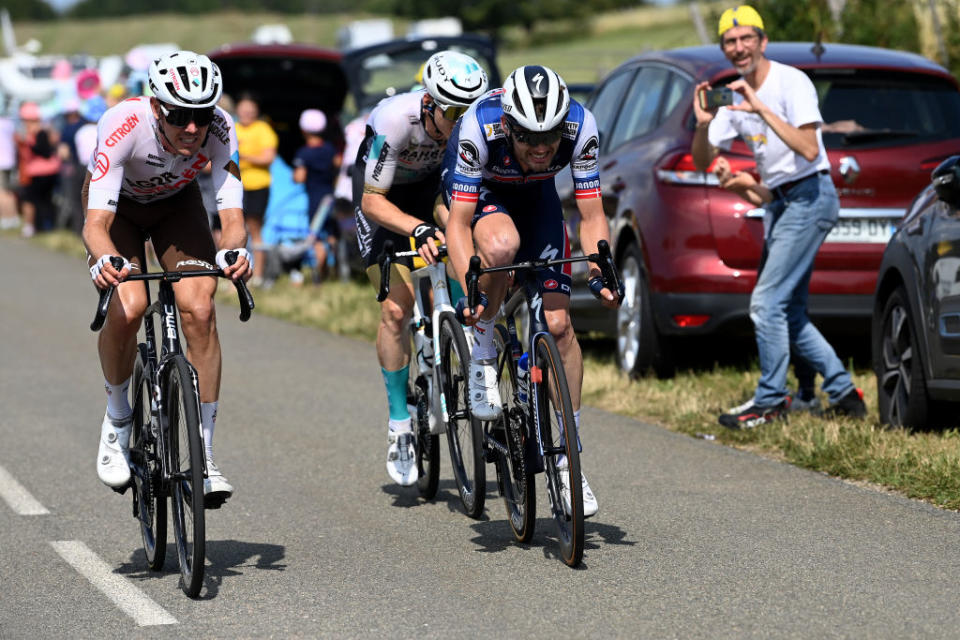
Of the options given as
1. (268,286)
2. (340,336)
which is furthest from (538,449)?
(268,286)

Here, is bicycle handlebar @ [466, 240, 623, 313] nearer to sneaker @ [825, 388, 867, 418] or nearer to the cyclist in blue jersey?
the cyclist in blue jersey

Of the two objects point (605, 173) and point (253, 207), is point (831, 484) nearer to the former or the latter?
point (605, 173)

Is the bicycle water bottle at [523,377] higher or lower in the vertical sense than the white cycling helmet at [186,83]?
lower

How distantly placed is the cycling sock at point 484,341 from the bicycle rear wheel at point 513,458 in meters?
0.03

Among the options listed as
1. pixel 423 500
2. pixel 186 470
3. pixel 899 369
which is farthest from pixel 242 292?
pixel 899 369

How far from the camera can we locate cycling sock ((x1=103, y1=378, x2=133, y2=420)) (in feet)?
22.1

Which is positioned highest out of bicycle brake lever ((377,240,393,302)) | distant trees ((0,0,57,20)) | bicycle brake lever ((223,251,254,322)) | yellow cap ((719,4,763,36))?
distant trees ((0,0,57,20))

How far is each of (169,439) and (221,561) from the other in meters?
0.71

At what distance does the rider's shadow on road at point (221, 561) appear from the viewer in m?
6.39

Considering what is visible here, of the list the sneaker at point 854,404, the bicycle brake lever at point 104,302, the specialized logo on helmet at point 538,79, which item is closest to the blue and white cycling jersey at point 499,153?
the specialized logo on helmet at point 538,79

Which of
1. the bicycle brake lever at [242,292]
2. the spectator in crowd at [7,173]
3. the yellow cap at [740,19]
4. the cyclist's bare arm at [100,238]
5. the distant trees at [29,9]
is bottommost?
the spectator in crowd at [7,173]

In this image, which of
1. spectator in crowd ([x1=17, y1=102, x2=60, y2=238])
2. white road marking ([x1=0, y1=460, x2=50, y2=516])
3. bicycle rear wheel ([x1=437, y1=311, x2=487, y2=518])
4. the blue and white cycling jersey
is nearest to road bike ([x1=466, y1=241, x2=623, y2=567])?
bicycle rear wheel ([x1=437, y1=311, x2=487, y2=518])

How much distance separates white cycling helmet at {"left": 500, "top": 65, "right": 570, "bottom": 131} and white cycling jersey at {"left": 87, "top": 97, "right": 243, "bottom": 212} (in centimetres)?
113

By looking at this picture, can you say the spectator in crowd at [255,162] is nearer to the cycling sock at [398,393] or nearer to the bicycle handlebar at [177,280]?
the cycling sock at [398,393]
